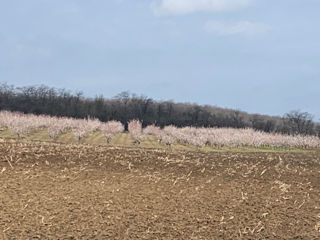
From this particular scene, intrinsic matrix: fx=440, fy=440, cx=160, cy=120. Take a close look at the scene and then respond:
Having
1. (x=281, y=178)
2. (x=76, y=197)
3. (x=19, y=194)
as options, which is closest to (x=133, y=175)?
(x=76, y=197)

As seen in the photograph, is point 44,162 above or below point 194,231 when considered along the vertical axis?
above

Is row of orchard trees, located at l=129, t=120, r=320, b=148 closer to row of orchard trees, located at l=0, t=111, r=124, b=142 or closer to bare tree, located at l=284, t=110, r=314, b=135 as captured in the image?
row of orchard trees, located at l=0, t=111, r=124, b=142

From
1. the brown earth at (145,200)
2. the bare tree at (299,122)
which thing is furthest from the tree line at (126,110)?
the brown earth at (145,200)

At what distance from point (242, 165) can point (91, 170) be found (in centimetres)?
958

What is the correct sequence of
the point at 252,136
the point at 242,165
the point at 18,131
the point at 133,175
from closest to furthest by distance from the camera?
the point at 133,175, the point at 242,165, the point at 18,131, the point at 252,136

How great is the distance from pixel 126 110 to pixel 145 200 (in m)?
132

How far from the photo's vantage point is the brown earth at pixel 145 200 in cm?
1473

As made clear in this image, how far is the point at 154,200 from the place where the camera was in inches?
677

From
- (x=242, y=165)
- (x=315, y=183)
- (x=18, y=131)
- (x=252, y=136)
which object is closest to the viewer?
(x=315, y=183)

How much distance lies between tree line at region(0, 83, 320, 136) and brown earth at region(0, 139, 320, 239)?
103 m

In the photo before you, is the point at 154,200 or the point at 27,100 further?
the point at 27,100

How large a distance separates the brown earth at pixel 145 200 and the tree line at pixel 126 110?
10262cm

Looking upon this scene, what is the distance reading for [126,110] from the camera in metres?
148

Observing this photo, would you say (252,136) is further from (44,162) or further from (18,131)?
(44,162)
